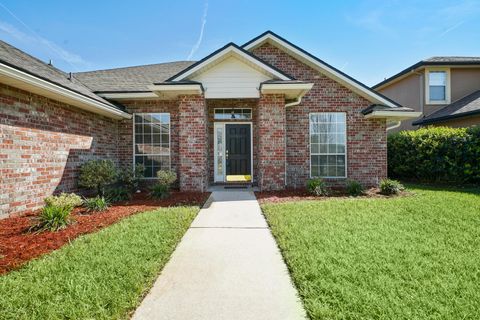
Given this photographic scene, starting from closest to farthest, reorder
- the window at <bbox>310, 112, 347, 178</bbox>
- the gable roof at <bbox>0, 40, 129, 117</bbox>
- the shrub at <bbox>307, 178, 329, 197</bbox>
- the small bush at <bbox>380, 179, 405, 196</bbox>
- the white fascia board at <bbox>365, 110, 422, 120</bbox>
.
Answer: the gable roof at <bbox>0, 40, 129, 117</bbox> < the shrub at <bbox>307, 178, 329, 197</bbox> < the small bush at <bbox>380, 179, 405, 196</bbox> < the white fascia board at <bbox>365, 110, 422, 120</bbox> < the window at <bbox>310, 112, 347, 178</bbox>

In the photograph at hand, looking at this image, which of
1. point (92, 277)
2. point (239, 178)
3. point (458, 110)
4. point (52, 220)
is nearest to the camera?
point (92, 277)

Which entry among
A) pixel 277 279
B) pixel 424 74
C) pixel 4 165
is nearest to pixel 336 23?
pixel 424 74

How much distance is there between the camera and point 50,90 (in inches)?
242

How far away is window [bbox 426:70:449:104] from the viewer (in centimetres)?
1495

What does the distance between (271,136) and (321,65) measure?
3527 mm

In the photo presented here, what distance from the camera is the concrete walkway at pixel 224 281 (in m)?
2.57

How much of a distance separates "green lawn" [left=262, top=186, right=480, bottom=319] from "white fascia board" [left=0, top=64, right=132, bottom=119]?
5.66m

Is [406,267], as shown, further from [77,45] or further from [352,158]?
[77,45]

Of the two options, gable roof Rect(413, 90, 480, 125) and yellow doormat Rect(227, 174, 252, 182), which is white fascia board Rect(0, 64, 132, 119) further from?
gable roof Rect(413, 90, 480, 125)

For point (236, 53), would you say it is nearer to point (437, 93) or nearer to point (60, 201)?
point (60, 201)

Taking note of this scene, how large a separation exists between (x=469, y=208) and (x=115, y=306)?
7.68 meters

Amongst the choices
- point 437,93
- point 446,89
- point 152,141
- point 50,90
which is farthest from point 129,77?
point 446,89

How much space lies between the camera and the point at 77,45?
10.9 meters

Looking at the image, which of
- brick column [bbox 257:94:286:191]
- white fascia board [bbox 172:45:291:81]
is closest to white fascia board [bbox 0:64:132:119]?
white fascia board [bbox 172:45:291:81]
